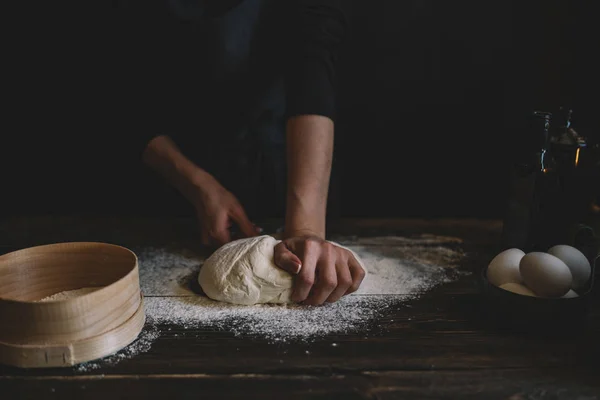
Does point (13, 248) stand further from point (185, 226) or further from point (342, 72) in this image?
point (342, 72)

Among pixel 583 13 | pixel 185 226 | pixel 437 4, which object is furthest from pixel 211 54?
pixel 583 13

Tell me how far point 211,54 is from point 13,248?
811 mm

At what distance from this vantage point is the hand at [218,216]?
1368 millimetres

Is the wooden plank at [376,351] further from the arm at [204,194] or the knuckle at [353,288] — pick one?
the arm at [204,194]

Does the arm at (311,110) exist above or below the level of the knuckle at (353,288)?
above

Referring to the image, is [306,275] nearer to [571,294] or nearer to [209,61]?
[571,294]

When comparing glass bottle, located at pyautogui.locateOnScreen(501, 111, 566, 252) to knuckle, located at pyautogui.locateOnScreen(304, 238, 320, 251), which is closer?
knuckle, located at pyautogui.locateOnScreen(304, 238, 320, 251)

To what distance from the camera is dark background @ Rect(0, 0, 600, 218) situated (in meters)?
2.10

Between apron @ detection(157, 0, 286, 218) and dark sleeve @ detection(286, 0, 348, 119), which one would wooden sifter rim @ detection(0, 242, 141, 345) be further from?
apron @ detection(157, 0, 286, 218)

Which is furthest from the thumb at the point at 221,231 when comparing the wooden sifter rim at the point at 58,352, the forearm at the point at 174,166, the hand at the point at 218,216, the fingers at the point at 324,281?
the wooden sifter rim at the point at 58,352

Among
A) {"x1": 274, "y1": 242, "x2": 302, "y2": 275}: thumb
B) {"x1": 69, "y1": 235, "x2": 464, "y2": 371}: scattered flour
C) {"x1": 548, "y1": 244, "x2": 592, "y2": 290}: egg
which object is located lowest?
{"x1": 69, "y1": 235, "x2": 464, "y2": 371}: scattered flour

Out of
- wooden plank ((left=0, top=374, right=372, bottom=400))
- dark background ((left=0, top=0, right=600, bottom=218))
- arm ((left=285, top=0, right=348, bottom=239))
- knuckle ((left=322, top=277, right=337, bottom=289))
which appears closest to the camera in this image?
wooden plank ((left=0, top=374, right=372, bottom=400))

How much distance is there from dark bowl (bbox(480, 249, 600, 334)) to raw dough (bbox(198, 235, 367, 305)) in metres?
0.41

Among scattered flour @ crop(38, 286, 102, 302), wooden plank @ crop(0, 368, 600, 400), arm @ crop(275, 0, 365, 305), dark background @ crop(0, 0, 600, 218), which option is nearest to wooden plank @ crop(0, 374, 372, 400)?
wooden plank @ crop(0, 368, 600, 400)
